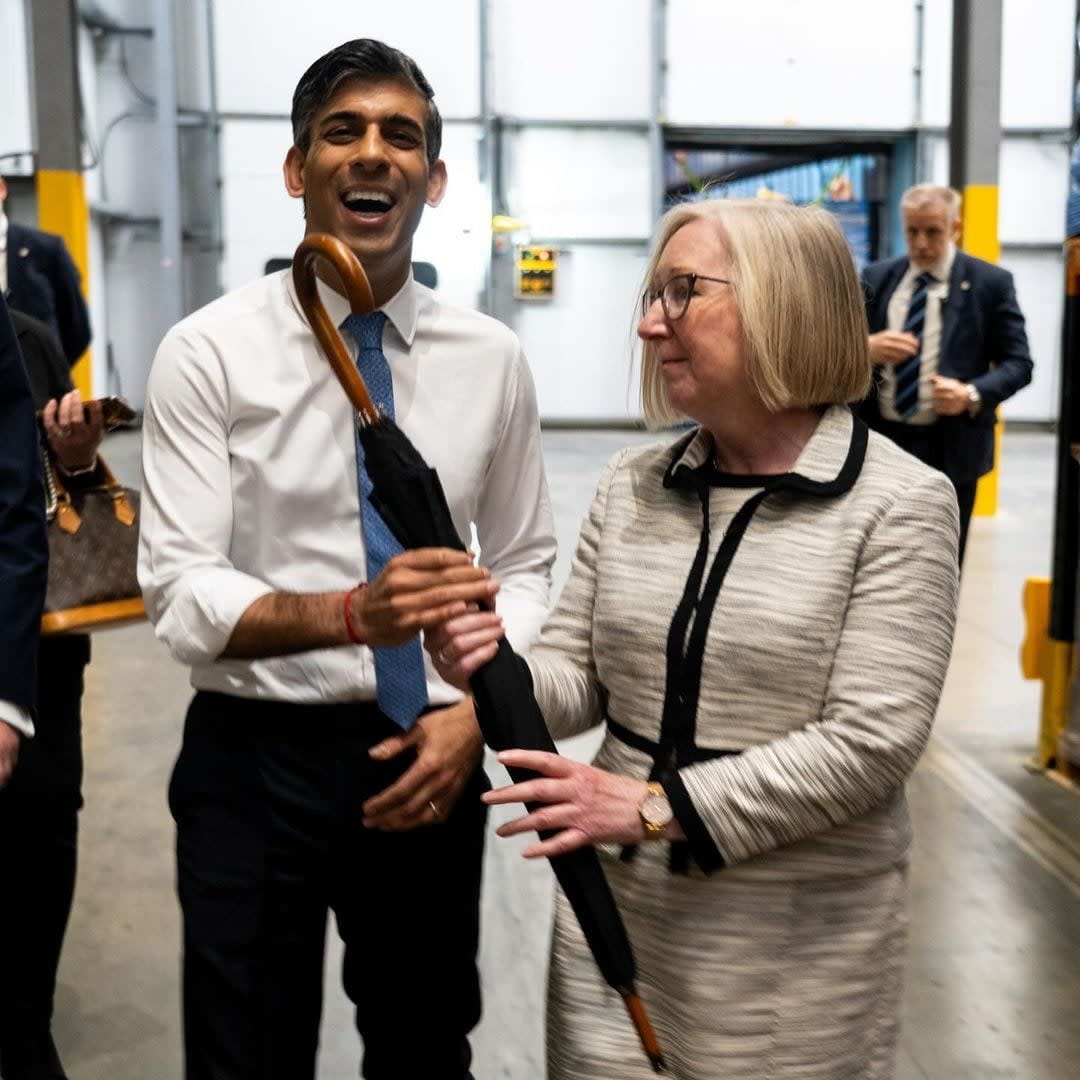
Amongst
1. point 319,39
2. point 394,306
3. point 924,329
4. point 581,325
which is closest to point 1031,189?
point 581,325

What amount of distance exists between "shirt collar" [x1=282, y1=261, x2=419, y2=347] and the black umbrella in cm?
44

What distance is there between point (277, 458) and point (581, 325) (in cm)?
1661

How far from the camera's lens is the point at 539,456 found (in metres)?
2.02

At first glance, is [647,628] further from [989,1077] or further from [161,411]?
[989,1077]

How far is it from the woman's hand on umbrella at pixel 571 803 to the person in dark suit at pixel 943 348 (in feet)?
12.2

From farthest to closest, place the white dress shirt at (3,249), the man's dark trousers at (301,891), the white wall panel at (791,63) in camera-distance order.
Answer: the white wall panel at (791,63)
the white dress shirt at (3,249)
the man's dark trousers at (301,891)

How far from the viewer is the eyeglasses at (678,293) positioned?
1522 millimetres

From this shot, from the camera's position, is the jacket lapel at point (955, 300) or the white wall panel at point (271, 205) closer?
the jacket lapel at point (955, 300)

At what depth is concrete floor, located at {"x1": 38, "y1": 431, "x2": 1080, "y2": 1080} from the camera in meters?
3.04

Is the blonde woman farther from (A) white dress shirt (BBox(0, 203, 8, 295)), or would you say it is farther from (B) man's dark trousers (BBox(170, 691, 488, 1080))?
(A) white dress shirt (BBox(0, 203, 8, 295))

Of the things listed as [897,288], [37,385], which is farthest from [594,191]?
[37,385]

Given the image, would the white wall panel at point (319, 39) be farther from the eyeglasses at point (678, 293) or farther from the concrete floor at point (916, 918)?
the eyeglasses at point (678, 293)

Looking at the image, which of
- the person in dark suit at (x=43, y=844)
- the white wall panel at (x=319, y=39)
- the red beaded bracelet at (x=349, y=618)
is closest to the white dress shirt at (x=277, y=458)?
the red beaded bracelet at (x=349, y=618)

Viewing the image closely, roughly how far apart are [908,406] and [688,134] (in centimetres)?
1382
